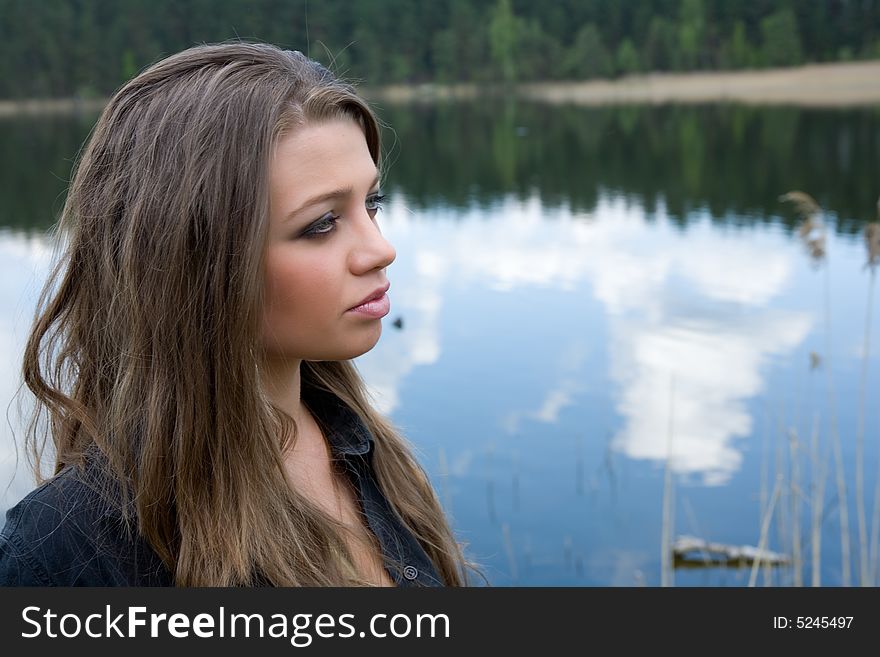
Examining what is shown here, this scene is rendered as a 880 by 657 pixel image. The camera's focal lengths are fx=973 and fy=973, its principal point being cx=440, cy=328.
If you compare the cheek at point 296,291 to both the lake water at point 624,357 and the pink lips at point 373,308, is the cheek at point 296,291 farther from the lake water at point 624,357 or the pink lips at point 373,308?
the lake water at point 624,357

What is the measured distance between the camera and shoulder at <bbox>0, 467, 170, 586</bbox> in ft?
4.00

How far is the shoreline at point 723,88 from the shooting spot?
2588 centimetres

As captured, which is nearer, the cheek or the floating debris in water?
the cheek

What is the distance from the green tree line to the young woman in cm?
1074

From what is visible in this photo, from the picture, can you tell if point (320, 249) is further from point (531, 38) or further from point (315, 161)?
point (531, 38)

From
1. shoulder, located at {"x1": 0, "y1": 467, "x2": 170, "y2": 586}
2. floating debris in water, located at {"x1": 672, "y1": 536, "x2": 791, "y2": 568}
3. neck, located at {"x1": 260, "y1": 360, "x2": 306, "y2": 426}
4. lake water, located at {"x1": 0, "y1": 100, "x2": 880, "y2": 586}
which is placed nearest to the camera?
shoulder, located at {"x1": 0, "y1": 467, "x2": 170, "y2": 586}

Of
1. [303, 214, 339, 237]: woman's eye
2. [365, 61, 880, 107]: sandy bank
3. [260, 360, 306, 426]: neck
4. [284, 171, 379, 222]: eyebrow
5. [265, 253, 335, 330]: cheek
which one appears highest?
[284, 171, 379, 222]: eyebrow

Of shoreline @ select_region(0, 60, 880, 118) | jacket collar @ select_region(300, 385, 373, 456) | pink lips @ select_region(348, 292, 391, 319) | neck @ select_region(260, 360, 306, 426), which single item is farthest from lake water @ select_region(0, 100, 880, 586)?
shoreline @ select_region(0, 60, 880, 118)

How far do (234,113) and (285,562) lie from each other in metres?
0.63

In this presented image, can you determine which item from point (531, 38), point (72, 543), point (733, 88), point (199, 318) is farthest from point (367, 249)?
point (733, 88)

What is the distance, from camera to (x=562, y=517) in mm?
6793

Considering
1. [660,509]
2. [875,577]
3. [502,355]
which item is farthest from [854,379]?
[875,577]

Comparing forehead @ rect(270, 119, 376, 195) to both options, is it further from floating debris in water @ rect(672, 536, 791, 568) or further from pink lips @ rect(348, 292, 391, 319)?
floating debris in water @ rect(672, 536, 791, 568)

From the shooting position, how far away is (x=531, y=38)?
873 inches
